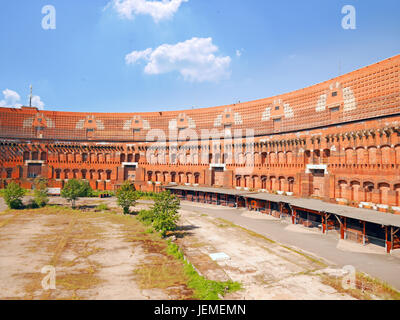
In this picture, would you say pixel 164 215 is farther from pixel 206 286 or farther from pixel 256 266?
Answer: pixel 206 286

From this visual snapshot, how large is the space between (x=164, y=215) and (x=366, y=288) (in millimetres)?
17744

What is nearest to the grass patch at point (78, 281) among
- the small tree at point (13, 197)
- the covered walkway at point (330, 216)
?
the covered walkway at point (330, 216)

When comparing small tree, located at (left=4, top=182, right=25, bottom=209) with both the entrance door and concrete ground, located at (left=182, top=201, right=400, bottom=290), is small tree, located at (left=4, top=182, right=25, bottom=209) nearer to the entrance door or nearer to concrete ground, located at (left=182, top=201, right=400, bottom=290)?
concrete ground, located at (left=182, top=201, right=400, bottom=290)

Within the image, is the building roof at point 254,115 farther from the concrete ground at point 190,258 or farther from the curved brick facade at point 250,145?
the concrete ground at point 190,258

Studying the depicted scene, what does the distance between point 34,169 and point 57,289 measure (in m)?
53.6

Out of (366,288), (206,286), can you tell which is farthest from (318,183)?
(206,286)

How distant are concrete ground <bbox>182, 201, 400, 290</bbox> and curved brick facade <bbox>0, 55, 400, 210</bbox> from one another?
869cm

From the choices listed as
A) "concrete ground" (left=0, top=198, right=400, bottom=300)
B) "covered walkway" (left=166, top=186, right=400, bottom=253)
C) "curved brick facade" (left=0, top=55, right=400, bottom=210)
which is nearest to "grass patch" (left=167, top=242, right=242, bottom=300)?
"concrete ground" (left=0, top=198, right=400, bottom=300)

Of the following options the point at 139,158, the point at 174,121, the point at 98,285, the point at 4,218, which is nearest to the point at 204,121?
the point at 174,121

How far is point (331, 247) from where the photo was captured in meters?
23.0

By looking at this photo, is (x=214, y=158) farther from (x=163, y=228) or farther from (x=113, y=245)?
(x=113, y=245)

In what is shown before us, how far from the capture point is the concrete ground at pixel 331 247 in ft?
58.7

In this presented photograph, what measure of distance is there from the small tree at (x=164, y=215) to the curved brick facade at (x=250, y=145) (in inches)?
810

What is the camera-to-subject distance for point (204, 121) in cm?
5984
